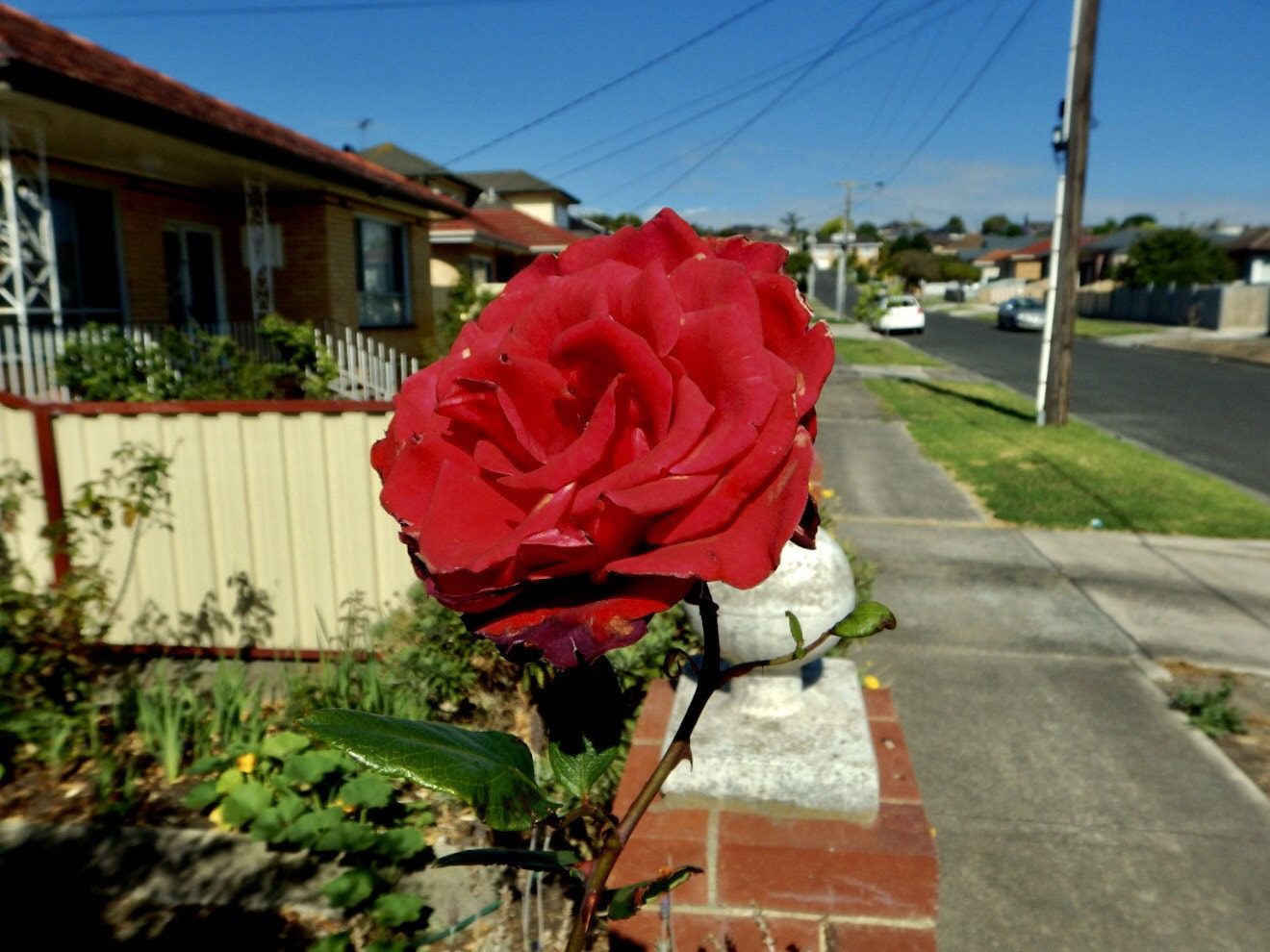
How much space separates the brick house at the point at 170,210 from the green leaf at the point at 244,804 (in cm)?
697

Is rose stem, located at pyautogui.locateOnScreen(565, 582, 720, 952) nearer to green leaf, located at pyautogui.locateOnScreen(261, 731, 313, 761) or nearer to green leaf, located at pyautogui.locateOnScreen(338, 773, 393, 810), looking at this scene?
green leaf, located at pyautogui.locateOnScreen(338, 773, 393, 810)

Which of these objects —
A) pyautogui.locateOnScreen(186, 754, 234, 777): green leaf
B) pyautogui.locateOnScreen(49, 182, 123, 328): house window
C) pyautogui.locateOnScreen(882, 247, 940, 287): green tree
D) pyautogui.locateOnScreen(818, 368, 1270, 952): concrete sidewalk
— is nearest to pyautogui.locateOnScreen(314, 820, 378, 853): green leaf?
pyautogui.locateOnScreen(186, 754, 234, 777): green leaf

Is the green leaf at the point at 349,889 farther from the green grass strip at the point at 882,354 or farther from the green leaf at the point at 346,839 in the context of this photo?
the green grass strip at the point at 882,354

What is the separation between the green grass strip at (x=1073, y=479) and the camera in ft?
26.8

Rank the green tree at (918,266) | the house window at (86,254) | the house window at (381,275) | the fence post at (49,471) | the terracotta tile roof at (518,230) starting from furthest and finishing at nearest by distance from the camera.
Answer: the green tree at (918,266) < the terracotta tile roof at (518,230) < the house window at (381,275) < the house window at (86,254) < the fence post at (49,471)

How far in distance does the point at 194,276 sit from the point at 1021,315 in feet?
122

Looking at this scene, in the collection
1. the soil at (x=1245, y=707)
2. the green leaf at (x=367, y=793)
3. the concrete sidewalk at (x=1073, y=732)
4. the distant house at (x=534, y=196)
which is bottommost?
the soil at (x=1245, y=707)

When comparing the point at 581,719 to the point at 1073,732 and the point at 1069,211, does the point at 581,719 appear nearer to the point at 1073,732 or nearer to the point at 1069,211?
the point at 1073,732

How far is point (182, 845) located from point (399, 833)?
79cm

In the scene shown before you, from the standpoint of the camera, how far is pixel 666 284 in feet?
2.02

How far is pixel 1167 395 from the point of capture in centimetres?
1861

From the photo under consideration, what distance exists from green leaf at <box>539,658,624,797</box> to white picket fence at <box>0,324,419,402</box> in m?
5.70

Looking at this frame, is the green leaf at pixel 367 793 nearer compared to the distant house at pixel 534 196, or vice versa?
the green leaf at pixel 367 793

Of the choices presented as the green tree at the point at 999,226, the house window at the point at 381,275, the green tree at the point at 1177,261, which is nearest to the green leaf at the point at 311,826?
the house window at the point at 381,275
